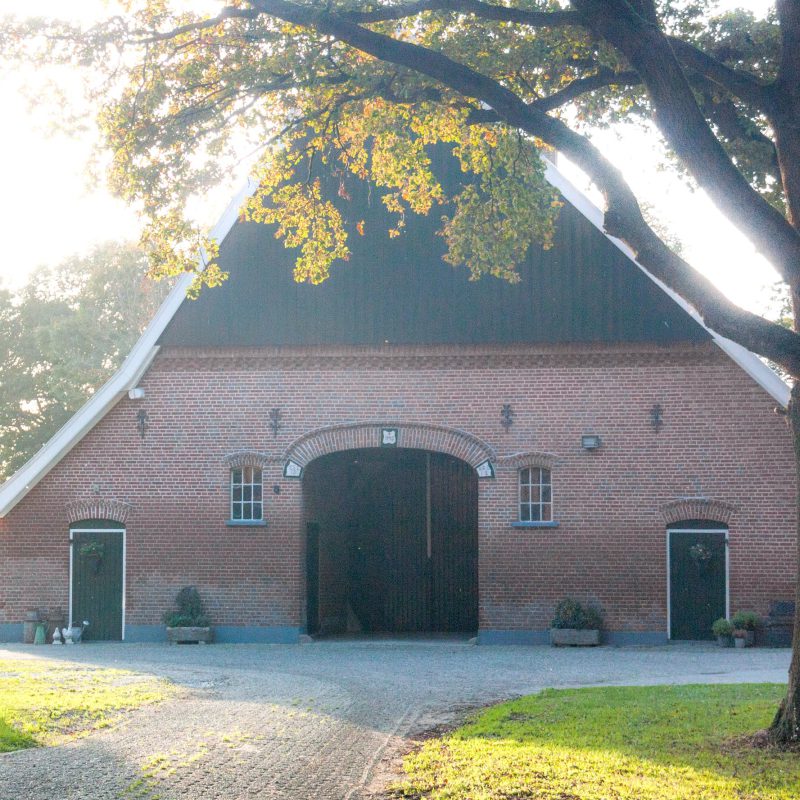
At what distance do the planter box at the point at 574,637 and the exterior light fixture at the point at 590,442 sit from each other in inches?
131

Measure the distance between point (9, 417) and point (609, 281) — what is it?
108 feet

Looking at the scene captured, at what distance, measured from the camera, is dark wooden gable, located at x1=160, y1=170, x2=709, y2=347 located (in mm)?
22516

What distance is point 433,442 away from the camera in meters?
22.8

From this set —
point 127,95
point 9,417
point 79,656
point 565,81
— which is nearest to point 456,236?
point 565,81

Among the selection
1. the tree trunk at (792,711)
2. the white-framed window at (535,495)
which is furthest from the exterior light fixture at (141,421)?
the tree trunk at (792,711)

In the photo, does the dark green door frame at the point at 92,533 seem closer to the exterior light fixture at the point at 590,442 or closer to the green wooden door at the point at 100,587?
the green wooden door at the point at 100,587

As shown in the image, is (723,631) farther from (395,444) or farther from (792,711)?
(792,711)

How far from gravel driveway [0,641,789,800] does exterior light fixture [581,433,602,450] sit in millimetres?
3700

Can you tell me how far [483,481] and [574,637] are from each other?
3289 mm

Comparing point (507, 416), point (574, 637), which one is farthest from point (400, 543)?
point (574, 637)

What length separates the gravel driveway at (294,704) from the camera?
8.55m

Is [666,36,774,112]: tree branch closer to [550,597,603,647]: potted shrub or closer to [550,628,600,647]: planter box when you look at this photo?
[550,597,603,647]: potted shrub

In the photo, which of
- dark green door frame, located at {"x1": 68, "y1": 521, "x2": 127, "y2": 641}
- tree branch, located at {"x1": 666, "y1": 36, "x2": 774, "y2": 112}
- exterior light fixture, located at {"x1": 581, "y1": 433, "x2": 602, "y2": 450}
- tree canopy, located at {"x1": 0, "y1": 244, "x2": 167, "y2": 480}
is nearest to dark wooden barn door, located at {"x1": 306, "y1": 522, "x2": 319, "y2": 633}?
dark green door frame, located at {"x1": 68, "y1": 521, "x2": 127, "y2": 641}

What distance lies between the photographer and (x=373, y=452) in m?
25.5
